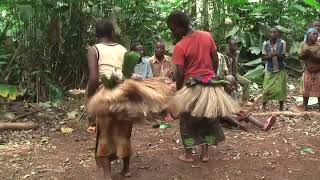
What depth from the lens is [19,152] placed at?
18.9 ft

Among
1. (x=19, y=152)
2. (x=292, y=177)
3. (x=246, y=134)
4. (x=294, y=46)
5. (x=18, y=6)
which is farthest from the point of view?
(x=294, y=46)

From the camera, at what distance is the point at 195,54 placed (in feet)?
16.4

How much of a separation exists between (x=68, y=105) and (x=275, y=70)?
3466 mm

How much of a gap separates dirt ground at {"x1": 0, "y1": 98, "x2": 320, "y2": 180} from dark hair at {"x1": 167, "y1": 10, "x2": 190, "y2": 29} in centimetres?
153

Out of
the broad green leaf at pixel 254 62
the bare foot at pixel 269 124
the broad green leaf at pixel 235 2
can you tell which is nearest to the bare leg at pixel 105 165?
the bare foot at pixel 269 124

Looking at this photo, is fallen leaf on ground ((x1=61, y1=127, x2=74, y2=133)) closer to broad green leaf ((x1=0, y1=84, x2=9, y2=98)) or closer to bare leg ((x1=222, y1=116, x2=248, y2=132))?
broad green leaf ((x1=0, y1=84, x2=9, y2=98))

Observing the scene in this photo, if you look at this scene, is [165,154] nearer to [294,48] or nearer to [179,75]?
[179,75]

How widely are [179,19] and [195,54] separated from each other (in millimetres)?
398

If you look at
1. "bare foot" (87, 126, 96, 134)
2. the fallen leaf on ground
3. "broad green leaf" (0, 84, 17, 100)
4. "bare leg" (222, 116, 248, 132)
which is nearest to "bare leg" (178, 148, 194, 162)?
"bare leg" (222, 116, 248, 132)

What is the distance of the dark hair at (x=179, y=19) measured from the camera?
16.1 ft

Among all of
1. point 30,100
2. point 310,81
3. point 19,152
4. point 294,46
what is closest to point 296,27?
point 294,46

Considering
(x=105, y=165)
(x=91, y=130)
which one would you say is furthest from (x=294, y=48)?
(x=105, y=165)

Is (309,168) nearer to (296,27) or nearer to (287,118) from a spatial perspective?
(287,118)

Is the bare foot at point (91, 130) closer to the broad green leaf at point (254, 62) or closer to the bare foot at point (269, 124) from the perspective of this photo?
the bare foot at point (269, 124)
